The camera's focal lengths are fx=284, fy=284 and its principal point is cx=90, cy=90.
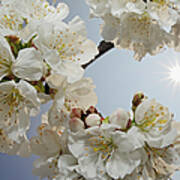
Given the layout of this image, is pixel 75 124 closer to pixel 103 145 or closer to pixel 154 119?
pixel 103 145

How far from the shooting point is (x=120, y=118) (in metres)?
0.71

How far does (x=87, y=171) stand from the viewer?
701mm

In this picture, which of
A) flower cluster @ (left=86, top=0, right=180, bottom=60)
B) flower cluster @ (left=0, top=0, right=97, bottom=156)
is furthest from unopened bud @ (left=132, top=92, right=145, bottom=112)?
flower cluster @ (left=86, top=0, right=180, bottom=60)

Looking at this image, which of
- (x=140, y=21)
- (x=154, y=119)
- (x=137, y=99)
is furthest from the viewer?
(x=140, y=21)

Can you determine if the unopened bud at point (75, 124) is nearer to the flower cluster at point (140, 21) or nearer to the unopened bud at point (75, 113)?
the unopened bud at point (75, 113)

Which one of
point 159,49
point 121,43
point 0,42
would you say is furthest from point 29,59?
point 159,49

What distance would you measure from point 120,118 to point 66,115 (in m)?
0.16

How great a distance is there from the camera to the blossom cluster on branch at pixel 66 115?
68 cm

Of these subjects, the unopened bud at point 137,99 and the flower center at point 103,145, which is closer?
the flower center at point 103,145

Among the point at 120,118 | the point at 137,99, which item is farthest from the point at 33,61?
the point at 137,99

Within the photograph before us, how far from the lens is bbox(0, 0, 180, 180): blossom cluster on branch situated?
26.8 inches

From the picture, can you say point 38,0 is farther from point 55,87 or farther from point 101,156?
point 101,156

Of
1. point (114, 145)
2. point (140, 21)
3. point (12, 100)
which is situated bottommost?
point (114, 145)

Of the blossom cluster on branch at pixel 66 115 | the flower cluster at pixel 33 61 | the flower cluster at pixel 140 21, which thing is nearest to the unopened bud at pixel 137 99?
the blossom cluster on branch at pixel 66 115
